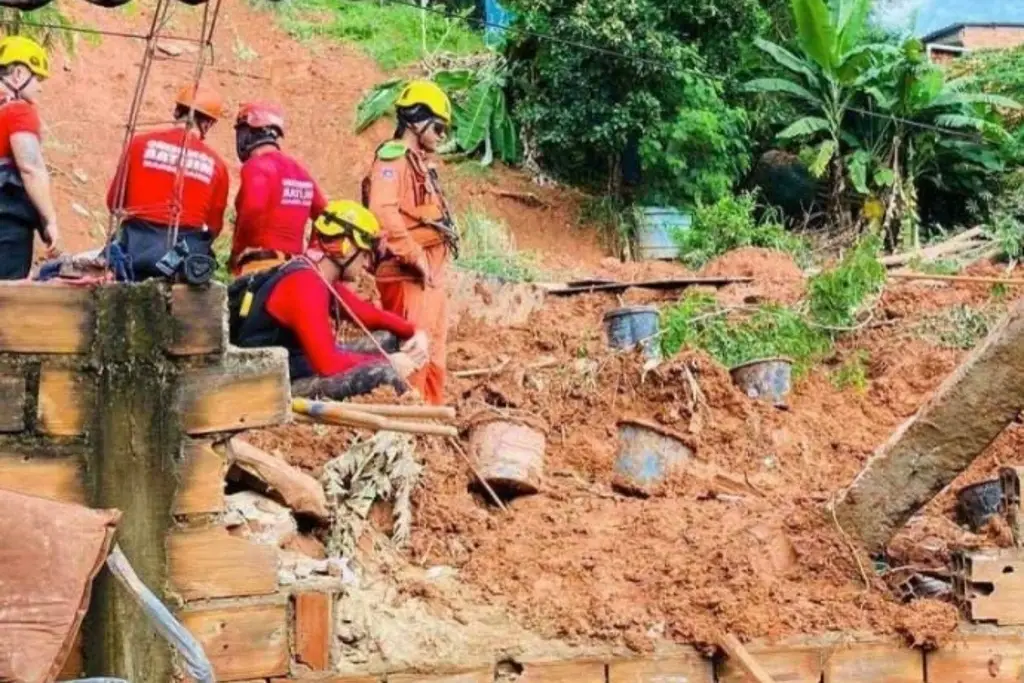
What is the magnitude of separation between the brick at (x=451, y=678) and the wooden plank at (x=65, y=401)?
1.36 meters

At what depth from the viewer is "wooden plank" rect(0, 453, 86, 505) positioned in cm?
424

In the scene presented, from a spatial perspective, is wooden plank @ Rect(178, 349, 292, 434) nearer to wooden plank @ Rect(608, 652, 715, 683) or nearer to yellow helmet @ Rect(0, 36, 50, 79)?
wooden plank @ Rect(608, 652, 715, 683)

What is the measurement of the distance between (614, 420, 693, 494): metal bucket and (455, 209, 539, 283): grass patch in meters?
4.06

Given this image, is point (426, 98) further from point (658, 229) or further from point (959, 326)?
point (658, 229)

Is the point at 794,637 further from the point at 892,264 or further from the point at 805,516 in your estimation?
the point at 892,264

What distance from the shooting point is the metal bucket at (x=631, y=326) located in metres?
8.47

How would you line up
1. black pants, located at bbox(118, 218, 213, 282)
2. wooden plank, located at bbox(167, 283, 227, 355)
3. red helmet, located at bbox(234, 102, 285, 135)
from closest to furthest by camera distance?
wooden plank, located at bbox(167, 283, 227, 355) → black pants, located at bbox(118, 218, 213, 282) → red helmet, located at bbox(234, 102, 285, 135)

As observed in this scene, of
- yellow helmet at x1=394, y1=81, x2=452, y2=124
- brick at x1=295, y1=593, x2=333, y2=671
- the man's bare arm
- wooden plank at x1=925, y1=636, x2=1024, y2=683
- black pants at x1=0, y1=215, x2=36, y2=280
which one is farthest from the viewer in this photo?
yellow helmet at x1=394, y1=81, x2=452, y2=124

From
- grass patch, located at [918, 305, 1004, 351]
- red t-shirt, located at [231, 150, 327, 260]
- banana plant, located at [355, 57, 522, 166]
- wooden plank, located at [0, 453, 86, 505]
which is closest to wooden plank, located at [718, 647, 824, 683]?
wooden plank, located at [0, 453, 86, 505]

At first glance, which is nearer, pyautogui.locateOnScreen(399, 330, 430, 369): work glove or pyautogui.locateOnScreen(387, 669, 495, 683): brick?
pyautogui.locateOnScreen(387, 669, 495, 683): brick

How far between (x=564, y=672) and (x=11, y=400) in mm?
2097

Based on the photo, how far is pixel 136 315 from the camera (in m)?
4.30

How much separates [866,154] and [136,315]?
11.7m

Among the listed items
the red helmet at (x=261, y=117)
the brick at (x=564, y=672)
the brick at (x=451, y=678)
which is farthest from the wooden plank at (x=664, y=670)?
the red helmet at (x=261, y=117)
